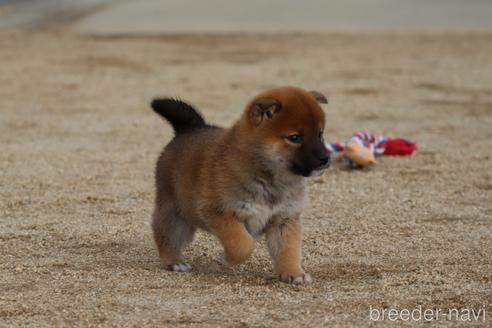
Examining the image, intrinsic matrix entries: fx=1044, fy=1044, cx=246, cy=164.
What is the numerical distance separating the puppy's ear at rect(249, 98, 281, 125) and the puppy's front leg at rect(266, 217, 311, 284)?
1.75ft

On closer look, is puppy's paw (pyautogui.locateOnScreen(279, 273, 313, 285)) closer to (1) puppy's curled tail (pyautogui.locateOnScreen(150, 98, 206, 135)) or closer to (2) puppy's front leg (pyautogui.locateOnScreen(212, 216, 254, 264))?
(2) puppy's front leg (pyautogui.locateOnScreen(212, 216, 254, 264))

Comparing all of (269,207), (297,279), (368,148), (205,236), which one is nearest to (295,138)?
(269,207)

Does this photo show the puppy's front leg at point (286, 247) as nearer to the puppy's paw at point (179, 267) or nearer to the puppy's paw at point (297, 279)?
the puppy's paw at point (297, 279)

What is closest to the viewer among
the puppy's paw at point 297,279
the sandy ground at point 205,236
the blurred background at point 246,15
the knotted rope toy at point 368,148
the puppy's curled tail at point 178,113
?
the sandy ground at point 205,236

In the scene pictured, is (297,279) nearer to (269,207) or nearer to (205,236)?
(269,207)

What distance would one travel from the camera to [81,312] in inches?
181

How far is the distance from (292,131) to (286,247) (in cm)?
59

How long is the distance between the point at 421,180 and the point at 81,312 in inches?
148

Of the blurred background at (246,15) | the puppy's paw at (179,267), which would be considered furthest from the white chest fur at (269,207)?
the blurred background at (246,15)

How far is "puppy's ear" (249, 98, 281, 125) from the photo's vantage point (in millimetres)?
4974

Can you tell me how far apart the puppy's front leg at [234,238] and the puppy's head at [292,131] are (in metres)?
0.37

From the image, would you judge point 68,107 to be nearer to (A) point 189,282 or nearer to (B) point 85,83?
(B) point 85,83

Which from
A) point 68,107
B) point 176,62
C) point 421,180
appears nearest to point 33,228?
Result: point 421,180

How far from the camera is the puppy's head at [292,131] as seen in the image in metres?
4.96
